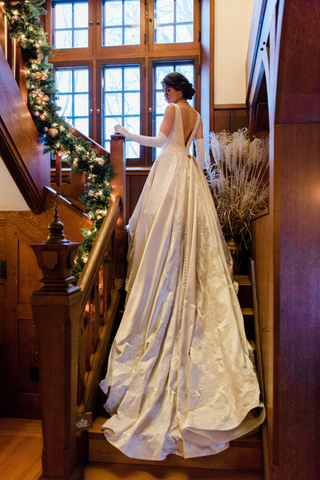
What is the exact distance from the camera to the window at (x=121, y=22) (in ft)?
15.4

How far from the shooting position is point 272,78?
189 cm

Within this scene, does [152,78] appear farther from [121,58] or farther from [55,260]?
[55,260]

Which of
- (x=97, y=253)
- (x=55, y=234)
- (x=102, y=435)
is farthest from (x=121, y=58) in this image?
(x=102, y=435)

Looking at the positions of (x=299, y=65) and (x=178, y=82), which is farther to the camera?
(x=178, y=82)

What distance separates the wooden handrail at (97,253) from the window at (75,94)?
7.95ft

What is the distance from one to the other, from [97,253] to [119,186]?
0.86 metres

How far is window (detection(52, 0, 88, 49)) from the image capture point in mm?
4762

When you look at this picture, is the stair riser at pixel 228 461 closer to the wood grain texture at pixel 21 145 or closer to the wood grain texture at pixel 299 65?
the wood grain texture at pixel 299 65

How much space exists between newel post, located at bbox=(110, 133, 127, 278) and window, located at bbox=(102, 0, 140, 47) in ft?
8.02

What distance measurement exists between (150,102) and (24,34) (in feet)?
7.03

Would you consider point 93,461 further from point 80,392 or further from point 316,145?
point 316,145

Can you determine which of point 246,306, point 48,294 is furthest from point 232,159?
point 48,294

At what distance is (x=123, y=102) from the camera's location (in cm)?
471

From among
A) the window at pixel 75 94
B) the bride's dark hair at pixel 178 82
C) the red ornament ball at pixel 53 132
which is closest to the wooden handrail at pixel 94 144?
the red ornament ball at pixel 53 132
